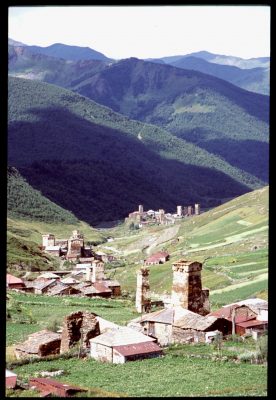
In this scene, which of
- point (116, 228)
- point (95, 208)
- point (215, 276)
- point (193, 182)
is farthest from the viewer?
point (193, 182)

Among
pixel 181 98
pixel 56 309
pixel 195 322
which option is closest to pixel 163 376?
pixel 195 322

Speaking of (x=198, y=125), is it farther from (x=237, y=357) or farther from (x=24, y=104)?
(x=237, y=357)

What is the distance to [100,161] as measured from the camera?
71.4 m

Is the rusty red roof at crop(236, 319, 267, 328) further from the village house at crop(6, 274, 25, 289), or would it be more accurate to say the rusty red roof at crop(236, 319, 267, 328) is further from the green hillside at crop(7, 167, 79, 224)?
the green hillside at crop(7, 167, 79, 224)

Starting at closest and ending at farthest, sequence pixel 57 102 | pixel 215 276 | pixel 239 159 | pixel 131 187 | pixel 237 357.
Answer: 1. pixel 237 357
2. pixel 215 276
3. pixel 131 187
4. pixel 57 102
5. pixel 239 159

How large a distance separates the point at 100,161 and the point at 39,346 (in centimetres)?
6256

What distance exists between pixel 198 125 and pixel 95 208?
71.4m

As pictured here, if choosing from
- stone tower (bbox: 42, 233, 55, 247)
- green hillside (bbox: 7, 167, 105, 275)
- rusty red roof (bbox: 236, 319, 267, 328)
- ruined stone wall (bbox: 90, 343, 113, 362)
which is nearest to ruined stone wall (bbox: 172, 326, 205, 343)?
rusty red roof (bbox: 236, 319, 267, 328)

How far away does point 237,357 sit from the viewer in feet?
31.6

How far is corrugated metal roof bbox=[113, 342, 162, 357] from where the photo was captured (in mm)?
9312

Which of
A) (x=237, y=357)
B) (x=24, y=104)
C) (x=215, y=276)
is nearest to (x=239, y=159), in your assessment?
(x=24, y=104)

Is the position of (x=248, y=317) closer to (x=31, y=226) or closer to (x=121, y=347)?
(x=121, y=347)

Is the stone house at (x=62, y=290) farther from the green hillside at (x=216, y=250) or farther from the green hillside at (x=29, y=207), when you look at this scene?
the green hillside at (x=29, y=207)

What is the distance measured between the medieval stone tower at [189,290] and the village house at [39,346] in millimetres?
5489
